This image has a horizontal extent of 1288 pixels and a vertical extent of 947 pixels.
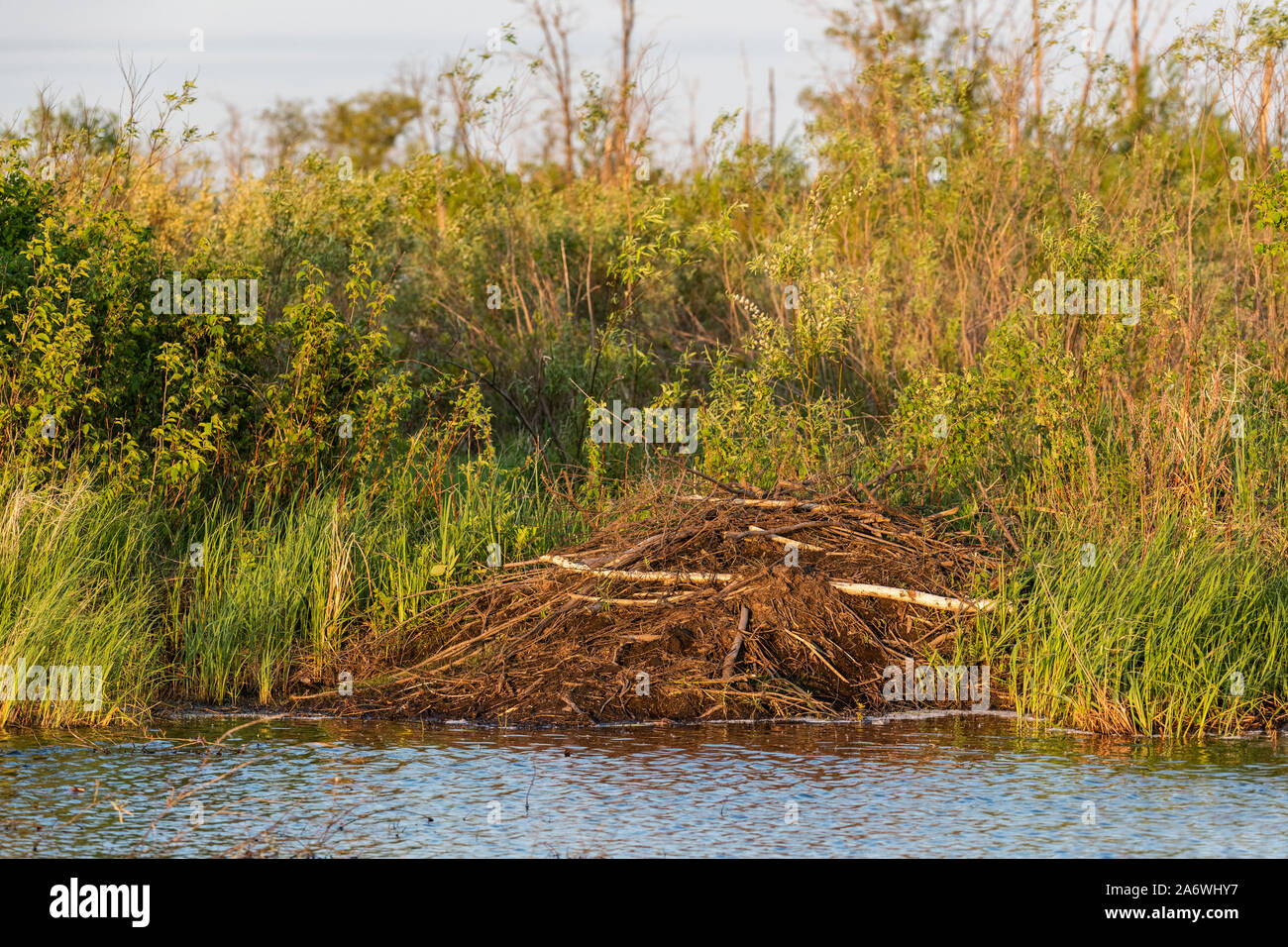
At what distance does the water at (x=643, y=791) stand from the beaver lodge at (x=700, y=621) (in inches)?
13.7

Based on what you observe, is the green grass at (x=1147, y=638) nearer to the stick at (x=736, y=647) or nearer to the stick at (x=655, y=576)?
the stick at (x=736, y=647)

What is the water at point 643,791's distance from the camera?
5996 millimetres

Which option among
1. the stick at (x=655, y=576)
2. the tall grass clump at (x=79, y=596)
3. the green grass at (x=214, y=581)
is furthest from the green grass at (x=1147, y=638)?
the tall grass clump at (x=79, y=596)

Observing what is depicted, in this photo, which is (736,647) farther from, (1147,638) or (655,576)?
(1147,638)

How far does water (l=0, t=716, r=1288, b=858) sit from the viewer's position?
6.00 meters

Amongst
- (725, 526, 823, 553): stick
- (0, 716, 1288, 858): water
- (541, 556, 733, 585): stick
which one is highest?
(725, 526, 823, 553): stick

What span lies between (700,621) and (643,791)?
2346 mm

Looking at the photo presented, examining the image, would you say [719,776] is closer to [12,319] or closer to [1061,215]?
[12,319]

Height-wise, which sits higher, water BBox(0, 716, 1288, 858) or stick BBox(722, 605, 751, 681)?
stick BBox(722, 605, 751, 681)

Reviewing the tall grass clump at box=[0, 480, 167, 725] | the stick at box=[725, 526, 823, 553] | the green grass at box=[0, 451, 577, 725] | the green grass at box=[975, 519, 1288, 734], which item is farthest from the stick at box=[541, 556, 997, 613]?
the tall grass clump at box=[0, 480, 167, 725]

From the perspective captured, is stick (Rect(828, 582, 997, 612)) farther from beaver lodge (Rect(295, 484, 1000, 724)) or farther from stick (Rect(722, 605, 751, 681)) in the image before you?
stick (Rect(722, 605, 751, 681))

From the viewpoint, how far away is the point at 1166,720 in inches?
320

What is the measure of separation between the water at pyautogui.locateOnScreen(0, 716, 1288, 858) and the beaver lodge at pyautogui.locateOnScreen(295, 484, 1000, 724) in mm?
348

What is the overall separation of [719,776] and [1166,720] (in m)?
2.65
